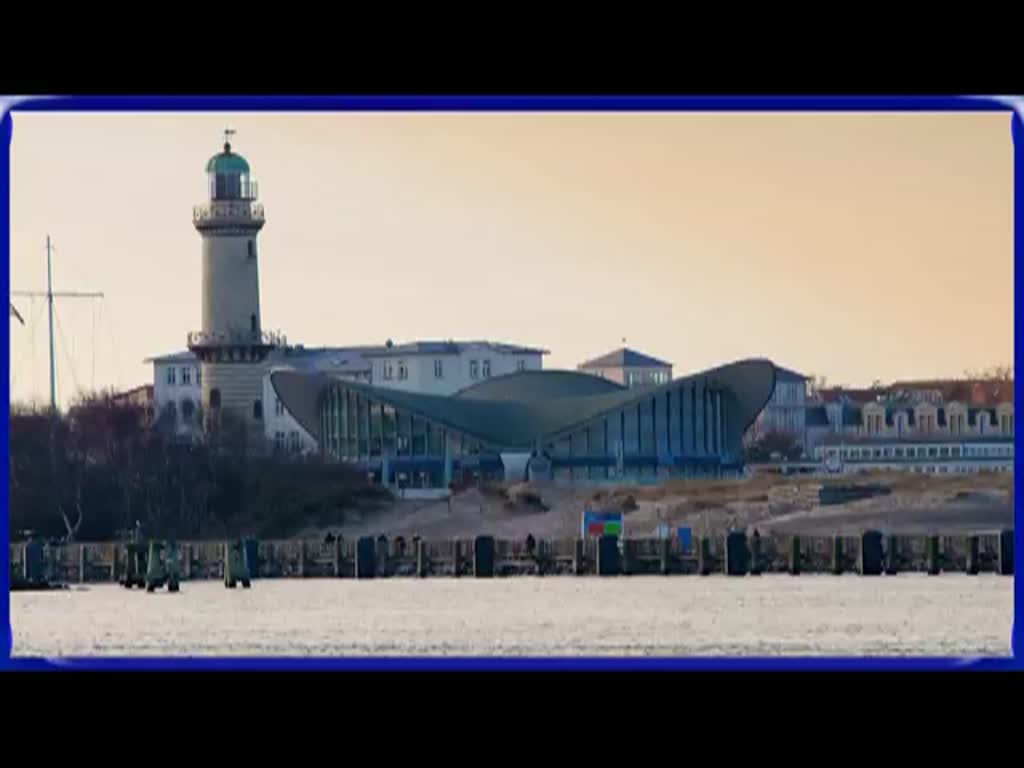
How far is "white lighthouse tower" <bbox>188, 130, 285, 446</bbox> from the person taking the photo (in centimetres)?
4644

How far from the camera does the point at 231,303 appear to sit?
159 ft

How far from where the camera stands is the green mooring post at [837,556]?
38219 millimetres

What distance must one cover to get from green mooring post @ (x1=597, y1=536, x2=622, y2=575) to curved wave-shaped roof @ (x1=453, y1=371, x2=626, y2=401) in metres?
11.6

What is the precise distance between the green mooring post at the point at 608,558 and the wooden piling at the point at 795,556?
6.40 feet

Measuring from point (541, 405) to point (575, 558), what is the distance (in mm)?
14629

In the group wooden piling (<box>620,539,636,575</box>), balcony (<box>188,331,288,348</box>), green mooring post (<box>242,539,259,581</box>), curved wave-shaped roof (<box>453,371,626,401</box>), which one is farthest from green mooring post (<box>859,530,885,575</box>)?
curved wave-shaped roof (<box>453,371,626,401</box>)

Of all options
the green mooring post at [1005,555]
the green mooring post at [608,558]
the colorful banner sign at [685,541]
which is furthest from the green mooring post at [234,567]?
the green mooring post at [1005,555]

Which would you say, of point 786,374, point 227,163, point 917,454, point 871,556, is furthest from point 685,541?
point 786,374

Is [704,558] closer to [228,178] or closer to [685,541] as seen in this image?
[685,541]

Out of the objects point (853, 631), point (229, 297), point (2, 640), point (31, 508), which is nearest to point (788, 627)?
point (853, 631)

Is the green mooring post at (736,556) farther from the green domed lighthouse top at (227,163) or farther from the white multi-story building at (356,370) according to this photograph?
the green domed lighthouse top at (227,163)

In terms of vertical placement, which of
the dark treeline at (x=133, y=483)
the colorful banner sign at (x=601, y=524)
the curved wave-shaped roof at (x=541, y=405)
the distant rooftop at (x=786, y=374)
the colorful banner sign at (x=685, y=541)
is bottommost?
the colorful banner sign at (x=685, y=541)
